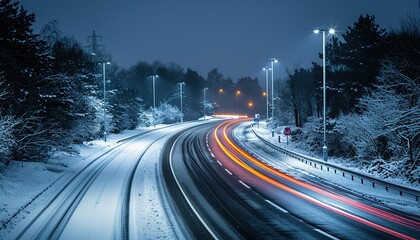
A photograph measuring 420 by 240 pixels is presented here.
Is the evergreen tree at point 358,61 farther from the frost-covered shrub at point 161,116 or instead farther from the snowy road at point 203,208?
the frost-covered shrub at point 161,116

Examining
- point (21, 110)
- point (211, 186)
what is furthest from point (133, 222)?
point (21, 110)

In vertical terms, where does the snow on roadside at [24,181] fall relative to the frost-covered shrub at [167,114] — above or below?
below

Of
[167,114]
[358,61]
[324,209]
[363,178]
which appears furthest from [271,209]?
[167,114]

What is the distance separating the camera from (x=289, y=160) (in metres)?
29.7

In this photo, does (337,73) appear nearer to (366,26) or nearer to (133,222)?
(366,26)

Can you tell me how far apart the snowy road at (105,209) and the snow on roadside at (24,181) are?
0.62m

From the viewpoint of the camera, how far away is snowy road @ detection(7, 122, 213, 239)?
12.4 m

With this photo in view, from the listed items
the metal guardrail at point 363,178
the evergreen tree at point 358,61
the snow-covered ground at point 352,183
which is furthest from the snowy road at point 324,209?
the evergreen tree at point 358,61

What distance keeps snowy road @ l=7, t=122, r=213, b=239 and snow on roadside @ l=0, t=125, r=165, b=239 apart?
24.5 inches

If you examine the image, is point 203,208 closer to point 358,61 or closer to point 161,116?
point 358,61

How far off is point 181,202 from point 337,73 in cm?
2893

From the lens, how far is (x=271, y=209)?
50.2 ft

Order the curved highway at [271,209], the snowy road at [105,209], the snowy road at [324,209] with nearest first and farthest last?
the snowy road at [324,209]
the curved highway at [271,209]
the snowy road at [105,209]

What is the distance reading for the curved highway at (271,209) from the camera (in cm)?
1223
